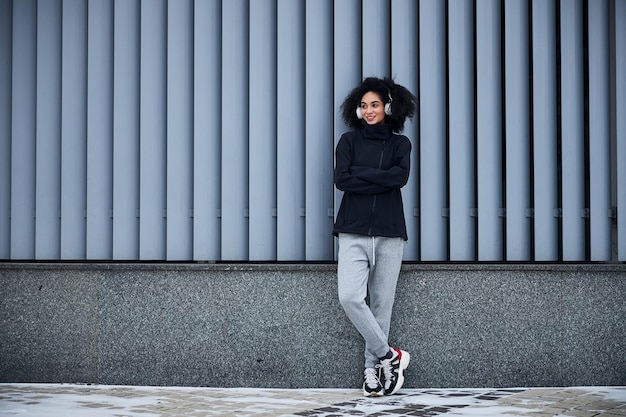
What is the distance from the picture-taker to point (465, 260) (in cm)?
752

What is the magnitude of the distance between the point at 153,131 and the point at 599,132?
3.47m

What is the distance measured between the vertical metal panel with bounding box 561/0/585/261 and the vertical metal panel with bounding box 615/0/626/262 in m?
0.26

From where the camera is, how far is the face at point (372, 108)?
7141 mm

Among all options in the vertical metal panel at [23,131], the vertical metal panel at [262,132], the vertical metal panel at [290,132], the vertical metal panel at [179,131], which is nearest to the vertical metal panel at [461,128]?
the vertical metal panel at [290,132]

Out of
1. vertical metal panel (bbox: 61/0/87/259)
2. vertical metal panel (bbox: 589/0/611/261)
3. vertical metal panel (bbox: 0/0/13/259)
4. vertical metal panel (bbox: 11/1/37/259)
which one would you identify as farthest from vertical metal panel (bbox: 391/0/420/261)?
vertical metal panel (bbox: 0/0/13/259)

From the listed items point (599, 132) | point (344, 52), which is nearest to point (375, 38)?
point (344, 52)

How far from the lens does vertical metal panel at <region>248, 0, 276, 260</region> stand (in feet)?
24.8

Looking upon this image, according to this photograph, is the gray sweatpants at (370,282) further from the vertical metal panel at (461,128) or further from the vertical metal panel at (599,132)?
the vertical metal panel at (599,132)

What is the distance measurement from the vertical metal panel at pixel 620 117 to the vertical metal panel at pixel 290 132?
2.42m

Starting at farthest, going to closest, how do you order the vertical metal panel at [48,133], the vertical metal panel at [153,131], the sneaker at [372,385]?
the vertical metal panel at [48,133] < the vertical metal panel at [153,131] < the sneaker at [372,385]

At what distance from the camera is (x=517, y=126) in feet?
24.7

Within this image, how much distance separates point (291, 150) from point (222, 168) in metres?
0.56

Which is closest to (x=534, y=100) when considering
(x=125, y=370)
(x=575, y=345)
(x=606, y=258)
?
(x=606, y=258)

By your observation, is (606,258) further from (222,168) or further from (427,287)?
(222,168)
